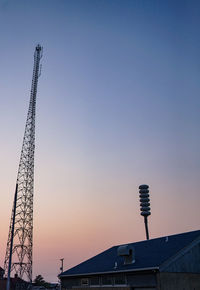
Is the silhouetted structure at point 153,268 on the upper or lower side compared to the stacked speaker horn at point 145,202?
lower

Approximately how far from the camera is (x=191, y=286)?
27000 mm

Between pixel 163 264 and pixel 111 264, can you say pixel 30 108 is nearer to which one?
pixel 111 264

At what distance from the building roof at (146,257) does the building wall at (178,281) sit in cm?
119

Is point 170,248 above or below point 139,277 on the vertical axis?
above

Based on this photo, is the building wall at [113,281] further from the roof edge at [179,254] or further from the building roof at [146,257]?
the roof edge at [179,254]

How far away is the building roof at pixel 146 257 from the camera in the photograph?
90.6ft

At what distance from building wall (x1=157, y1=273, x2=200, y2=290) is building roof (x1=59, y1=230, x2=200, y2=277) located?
1.19m

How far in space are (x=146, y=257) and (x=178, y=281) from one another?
4246 millimetres

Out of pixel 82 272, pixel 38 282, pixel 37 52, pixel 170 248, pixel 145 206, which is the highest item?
pixel 37 52

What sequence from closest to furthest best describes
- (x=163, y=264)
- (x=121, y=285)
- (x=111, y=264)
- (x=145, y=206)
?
1. (x=163, y=264)
2. (x=121, y=285)
3. (x=111, y=264)
4. (x=145, y=206)

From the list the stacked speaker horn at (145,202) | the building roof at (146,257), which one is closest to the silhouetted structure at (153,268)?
the building roof at (146,257)

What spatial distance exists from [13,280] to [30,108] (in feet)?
182

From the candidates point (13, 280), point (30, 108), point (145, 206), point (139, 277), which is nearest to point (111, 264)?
point (139, 277)

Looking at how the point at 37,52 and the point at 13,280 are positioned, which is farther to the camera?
the point at 13,280
